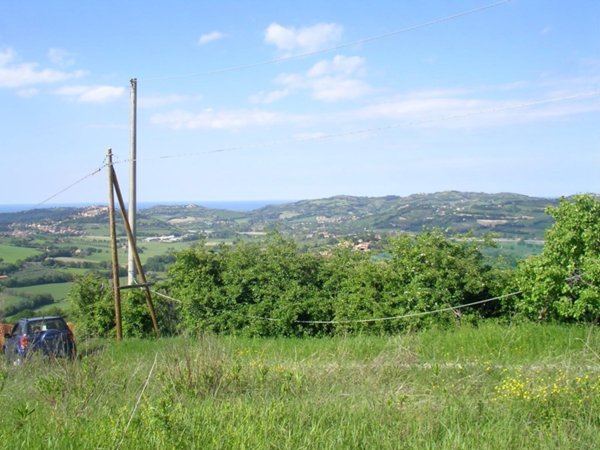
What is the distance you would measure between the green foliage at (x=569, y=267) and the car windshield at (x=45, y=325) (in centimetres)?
1161

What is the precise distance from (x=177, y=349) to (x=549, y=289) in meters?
6.70

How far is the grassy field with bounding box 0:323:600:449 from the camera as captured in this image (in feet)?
18.1

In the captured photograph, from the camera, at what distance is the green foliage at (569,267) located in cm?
1141

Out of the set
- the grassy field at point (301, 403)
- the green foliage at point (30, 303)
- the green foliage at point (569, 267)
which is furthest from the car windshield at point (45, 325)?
the green foliage at point (569, 267)

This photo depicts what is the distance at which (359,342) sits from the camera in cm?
1164

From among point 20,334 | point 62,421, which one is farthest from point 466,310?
point 20,334

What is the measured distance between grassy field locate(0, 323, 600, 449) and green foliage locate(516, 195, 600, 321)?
199 cm

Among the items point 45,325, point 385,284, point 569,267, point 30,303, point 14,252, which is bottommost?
point 30,303

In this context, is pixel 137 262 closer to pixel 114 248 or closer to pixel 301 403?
pixel 114 248

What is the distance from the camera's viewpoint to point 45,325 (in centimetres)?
1747

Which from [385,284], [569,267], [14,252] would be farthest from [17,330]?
[14,252]

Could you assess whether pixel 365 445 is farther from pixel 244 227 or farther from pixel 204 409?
pixel 244 227

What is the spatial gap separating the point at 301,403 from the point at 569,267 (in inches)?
273

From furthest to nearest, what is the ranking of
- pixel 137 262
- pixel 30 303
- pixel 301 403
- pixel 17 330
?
pixel 30 303
pixel 137 262
pixel 17 330
pixel 301 403
